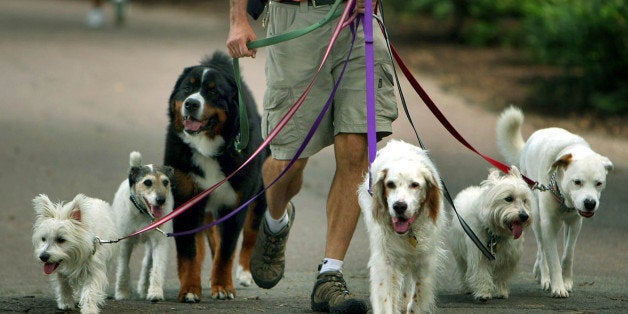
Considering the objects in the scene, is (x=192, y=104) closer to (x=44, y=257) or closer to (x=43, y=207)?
(x=43, y=207)

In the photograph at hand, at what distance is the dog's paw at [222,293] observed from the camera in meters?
7.96

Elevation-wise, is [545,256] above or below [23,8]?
below

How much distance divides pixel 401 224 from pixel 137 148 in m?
8.96

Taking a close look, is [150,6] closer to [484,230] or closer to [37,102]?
[37,102]

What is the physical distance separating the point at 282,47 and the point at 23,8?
82.1ft

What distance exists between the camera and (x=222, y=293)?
26.2 ft

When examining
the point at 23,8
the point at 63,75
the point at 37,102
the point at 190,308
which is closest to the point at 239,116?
the point at 190,308

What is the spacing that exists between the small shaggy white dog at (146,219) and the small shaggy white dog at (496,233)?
6.56ft

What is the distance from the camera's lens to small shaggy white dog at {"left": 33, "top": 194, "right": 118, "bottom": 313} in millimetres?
6754

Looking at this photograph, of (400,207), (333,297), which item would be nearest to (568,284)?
(333,297)

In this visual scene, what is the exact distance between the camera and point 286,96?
7203 millimetres

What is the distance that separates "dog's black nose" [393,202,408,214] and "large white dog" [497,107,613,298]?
7.03 feet

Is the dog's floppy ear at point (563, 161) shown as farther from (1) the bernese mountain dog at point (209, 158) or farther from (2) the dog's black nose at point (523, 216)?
(1) the bernese mountain dog at point (209, 158)

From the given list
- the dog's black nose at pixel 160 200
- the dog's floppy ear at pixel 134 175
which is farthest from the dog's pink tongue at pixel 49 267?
the dog's floppy ear at pixel 134 175
